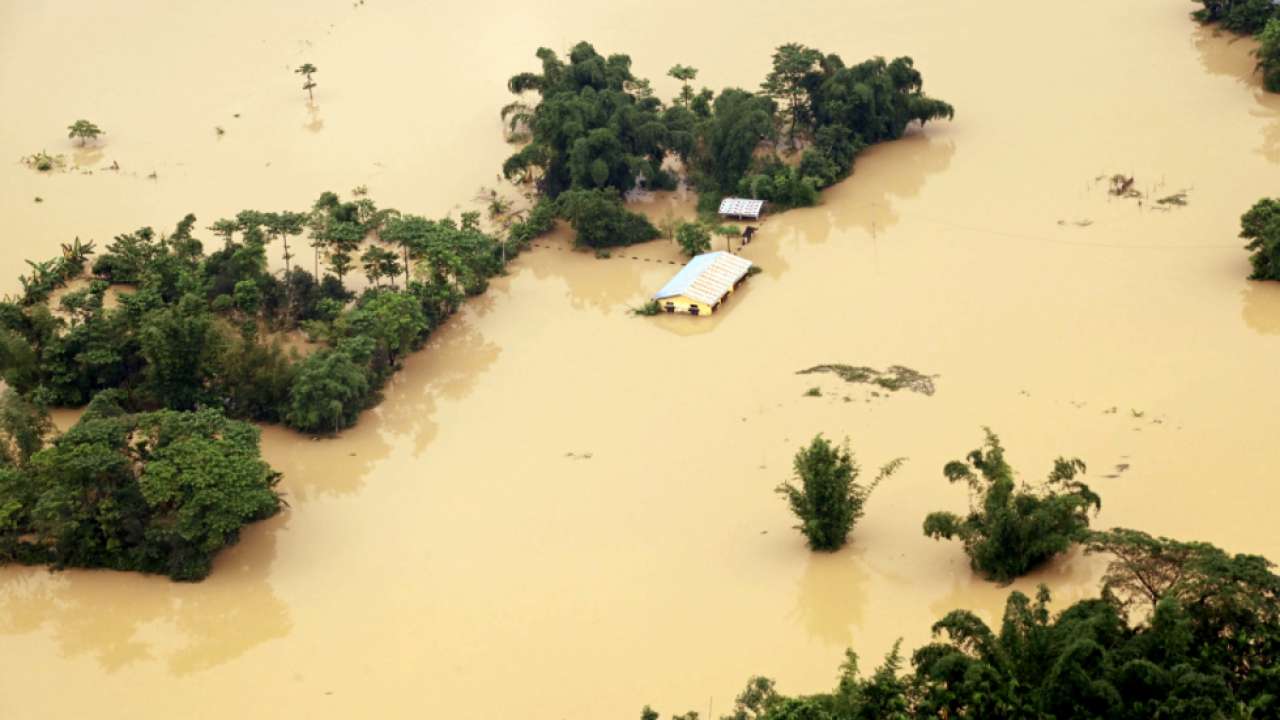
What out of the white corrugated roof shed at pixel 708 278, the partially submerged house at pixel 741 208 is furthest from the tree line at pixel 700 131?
the white corrugated roof shed at pixel 708 278

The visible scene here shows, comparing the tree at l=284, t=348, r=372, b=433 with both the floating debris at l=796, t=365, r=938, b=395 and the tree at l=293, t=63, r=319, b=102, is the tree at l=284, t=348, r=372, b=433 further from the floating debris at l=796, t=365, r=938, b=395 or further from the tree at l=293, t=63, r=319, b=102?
the tree at l=293, t=63, r=319, b=102

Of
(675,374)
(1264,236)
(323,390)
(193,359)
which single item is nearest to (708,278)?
(675,374)

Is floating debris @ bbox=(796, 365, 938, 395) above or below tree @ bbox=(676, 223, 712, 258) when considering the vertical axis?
below

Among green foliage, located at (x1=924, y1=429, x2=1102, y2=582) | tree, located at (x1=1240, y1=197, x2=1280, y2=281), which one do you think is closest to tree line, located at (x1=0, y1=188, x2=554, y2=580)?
green foliage, located at (x1=924, y1=429, x2=1102, y2=582)

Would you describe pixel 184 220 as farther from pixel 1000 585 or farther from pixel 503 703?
pixel 1000 585

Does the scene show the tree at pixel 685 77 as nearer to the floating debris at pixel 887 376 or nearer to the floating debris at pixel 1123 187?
the floating debris at pixel 1123 187

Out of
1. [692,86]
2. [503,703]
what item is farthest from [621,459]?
[692,86]

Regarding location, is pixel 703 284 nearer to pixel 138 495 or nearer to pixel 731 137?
pixel 731 137
